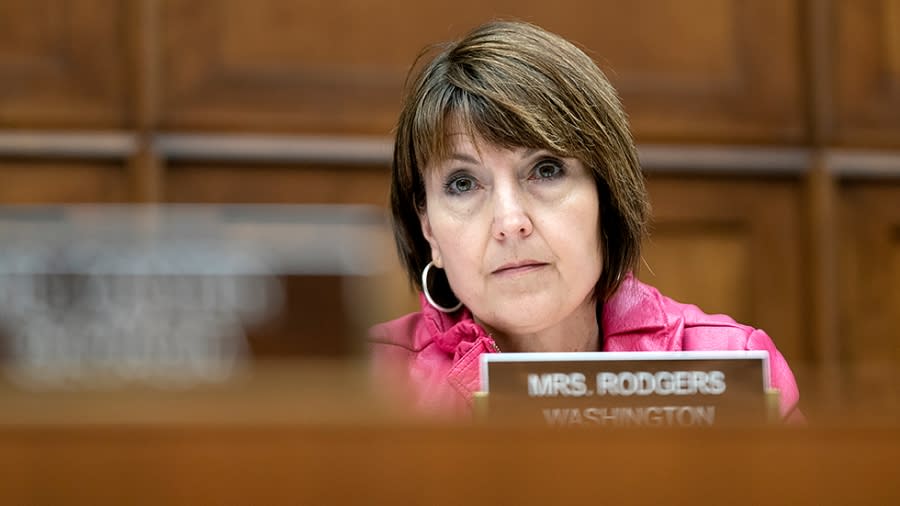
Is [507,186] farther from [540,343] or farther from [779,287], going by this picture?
[779,287]

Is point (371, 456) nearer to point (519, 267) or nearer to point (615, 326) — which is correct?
point (519, 267)

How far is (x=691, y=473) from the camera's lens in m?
0.43

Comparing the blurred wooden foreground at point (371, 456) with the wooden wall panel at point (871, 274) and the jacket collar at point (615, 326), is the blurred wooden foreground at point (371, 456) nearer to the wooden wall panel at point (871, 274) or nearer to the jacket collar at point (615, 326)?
the jacket collar at point (615, 326)

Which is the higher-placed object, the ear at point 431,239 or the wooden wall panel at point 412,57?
the wooden wall panel at point 412,57

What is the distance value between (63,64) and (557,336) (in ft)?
4.51

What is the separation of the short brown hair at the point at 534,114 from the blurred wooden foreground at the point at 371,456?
636mm

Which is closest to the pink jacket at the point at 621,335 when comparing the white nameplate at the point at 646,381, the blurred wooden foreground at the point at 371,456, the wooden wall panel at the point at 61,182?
the white nameplate at the point at 646,381

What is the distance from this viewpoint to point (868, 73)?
235 centimetres

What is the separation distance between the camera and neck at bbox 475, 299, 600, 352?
1134 millimetres

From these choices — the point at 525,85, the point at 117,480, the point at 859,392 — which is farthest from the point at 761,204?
the point at 117,480

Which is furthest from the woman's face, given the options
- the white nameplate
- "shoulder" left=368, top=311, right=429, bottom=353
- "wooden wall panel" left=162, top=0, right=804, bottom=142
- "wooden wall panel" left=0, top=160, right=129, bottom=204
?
"wooden wall panel" left=0, top=160, right=129, bottom=204

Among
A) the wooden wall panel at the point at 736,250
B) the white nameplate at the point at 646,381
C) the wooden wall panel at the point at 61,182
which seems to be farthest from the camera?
the wooden wall panel at the point at 736,250

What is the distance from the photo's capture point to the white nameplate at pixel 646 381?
70 centimetres

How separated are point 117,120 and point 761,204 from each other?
126 centimetres
